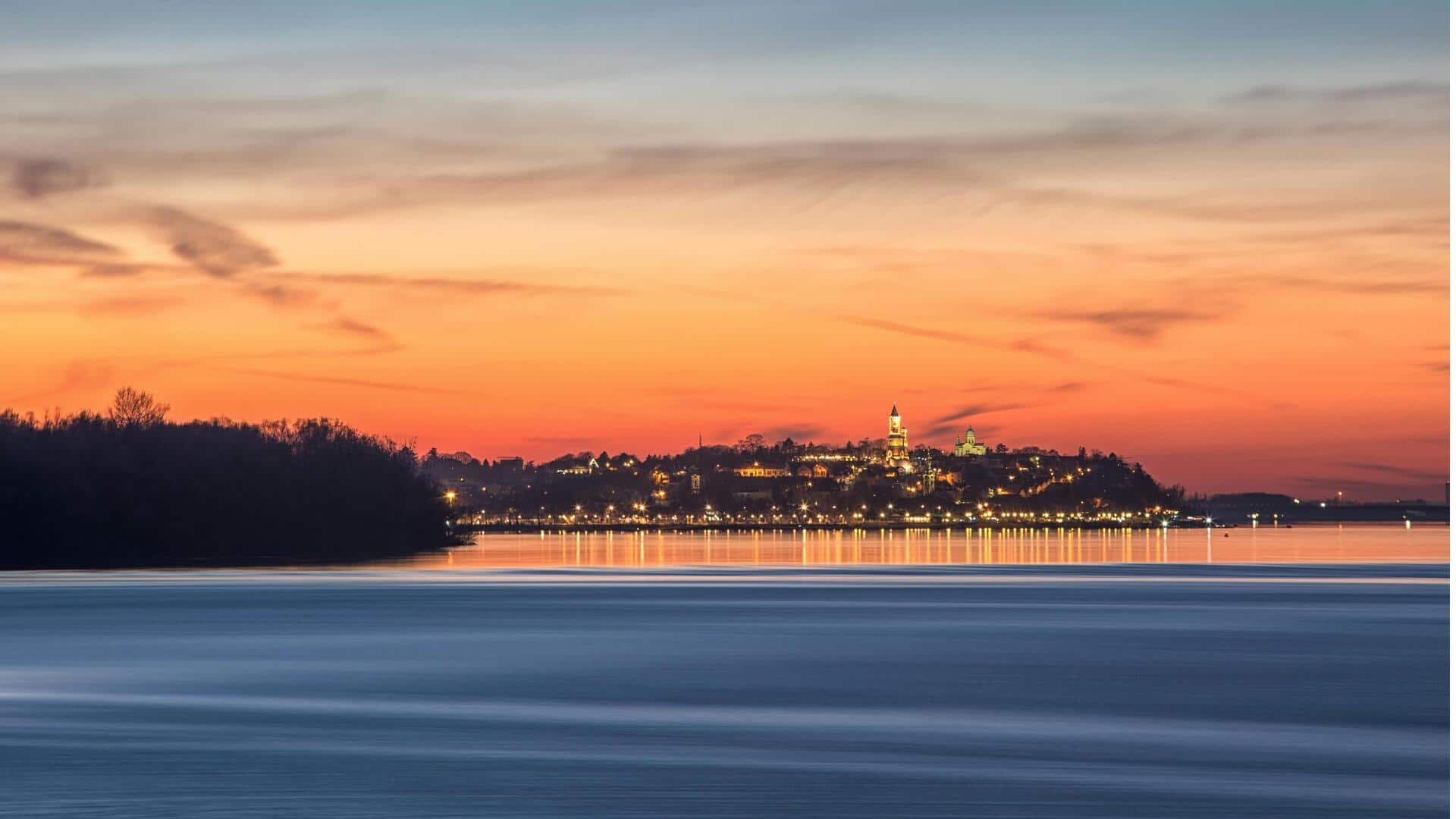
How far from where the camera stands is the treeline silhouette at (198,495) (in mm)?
131125

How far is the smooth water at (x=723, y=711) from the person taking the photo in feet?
63.2

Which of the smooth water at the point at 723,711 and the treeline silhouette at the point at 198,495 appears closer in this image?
the smooth water at the point at 723,711

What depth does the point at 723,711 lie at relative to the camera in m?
28.0

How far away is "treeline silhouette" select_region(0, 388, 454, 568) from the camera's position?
131 metres

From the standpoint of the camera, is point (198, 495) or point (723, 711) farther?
point (198, 495)

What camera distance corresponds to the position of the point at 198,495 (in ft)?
477

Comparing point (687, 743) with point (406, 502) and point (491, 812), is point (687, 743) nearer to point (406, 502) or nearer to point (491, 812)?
point (491, 812)

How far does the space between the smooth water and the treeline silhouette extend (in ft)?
246

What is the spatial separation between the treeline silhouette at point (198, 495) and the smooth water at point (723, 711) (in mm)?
74954

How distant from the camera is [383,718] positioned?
26781 millimetres

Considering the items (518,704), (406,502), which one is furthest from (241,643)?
(406,502)

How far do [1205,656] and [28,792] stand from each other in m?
26.0

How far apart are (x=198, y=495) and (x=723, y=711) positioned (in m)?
124

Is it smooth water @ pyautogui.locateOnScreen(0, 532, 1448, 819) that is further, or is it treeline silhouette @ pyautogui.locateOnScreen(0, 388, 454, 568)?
treeline silhouette @ pyautogui.locateOnScreen(0, 388, 454, 568)
